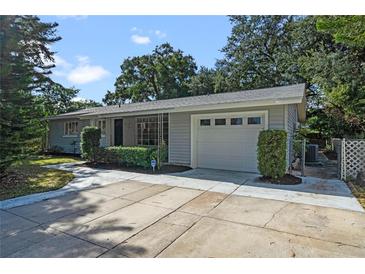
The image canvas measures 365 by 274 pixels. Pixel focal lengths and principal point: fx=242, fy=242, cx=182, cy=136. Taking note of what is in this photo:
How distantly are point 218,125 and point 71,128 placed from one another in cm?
1181

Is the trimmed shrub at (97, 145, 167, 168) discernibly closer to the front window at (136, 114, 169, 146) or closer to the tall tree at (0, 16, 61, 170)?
the front window at (136, 114, 169, 146)

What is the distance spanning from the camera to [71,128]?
16.9 meters

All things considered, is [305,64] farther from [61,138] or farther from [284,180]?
[61,138]

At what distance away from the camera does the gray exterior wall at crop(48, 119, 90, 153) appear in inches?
636

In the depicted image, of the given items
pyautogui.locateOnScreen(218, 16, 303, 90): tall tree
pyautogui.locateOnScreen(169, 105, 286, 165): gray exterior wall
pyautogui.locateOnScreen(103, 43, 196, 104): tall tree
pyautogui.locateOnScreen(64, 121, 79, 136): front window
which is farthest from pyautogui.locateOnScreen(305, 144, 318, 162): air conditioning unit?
pyautogui.locateOnScreen(103, 43, 196, 104): tall tree

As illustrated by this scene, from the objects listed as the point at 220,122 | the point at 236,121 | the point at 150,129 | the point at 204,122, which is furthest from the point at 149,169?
the point at 236,121

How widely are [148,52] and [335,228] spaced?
3082cm

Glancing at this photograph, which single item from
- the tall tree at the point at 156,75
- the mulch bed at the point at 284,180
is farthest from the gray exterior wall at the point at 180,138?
the tall tree at the point at 156,75

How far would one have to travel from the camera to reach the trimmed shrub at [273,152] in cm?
708

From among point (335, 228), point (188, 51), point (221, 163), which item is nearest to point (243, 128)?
point (221, 163)

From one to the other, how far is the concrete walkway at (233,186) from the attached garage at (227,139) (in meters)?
0.54

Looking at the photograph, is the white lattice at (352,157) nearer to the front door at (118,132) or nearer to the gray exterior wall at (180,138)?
the gray exterior wall at (180,138)
